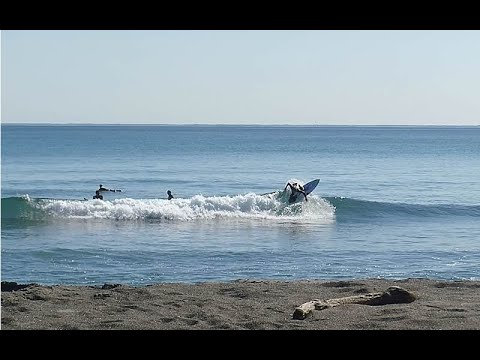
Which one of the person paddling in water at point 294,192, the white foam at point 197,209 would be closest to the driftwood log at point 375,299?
the white foam at point 197,209

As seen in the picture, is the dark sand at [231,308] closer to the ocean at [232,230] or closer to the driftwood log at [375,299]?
the driftwood log at [375,299]

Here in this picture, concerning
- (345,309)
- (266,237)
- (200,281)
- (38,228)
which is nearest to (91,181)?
(38,228)

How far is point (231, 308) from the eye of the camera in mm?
7715

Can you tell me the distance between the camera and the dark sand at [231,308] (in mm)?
6590

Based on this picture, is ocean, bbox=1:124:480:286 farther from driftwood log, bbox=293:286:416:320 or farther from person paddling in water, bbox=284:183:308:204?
driftwood log, bbox=293:286:416:320

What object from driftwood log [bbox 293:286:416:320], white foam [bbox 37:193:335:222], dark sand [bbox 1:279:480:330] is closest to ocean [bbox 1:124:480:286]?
white foam [bbox 37:193:335:222]

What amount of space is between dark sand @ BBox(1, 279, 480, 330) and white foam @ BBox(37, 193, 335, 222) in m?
11.3

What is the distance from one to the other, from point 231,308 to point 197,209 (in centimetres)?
1415

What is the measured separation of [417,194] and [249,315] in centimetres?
2276

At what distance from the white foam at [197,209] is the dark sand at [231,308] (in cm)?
1128
